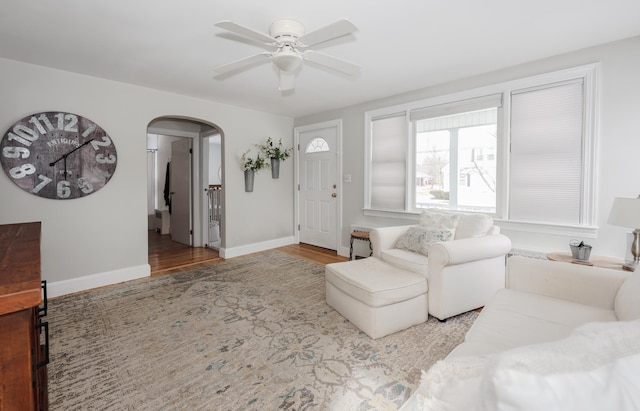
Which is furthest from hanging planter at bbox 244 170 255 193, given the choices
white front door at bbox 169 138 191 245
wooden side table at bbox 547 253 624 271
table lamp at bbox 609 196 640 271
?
table lamp at bbox 609 196 640 271

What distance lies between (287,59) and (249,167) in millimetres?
2902

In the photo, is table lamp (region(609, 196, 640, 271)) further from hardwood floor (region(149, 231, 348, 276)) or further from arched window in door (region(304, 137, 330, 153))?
arched window in door (region(304, 137, 330, 153))

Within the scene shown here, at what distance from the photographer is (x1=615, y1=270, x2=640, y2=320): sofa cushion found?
131 cm

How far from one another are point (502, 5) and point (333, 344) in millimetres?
2688

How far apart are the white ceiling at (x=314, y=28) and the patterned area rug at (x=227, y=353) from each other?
2.41m

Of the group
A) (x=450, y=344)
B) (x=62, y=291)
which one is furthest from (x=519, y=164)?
(x=62, y=291)

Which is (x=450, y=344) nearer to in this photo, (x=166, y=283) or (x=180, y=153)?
(x=166, y=283)

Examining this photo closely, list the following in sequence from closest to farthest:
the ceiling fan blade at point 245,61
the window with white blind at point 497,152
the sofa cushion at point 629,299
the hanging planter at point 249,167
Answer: the sofa cushion at point 629,299
the ceiling fan blade at point 245,61
the window with white blind at point 497,152
the hanging planter at point 249,167

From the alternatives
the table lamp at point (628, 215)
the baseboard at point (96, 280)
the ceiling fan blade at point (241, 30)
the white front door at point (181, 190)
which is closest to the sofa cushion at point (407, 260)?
the table lamp at point (628, 215)

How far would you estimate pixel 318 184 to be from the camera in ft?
17.2

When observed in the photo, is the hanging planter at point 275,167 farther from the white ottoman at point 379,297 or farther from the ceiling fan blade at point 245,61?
the white ottoman at point 379,297

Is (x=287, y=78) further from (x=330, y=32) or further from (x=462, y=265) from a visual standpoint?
(x=462, y=265)

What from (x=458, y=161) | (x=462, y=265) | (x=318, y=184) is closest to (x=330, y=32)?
(x=462, y=265)

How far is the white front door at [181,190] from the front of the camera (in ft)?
18.0
